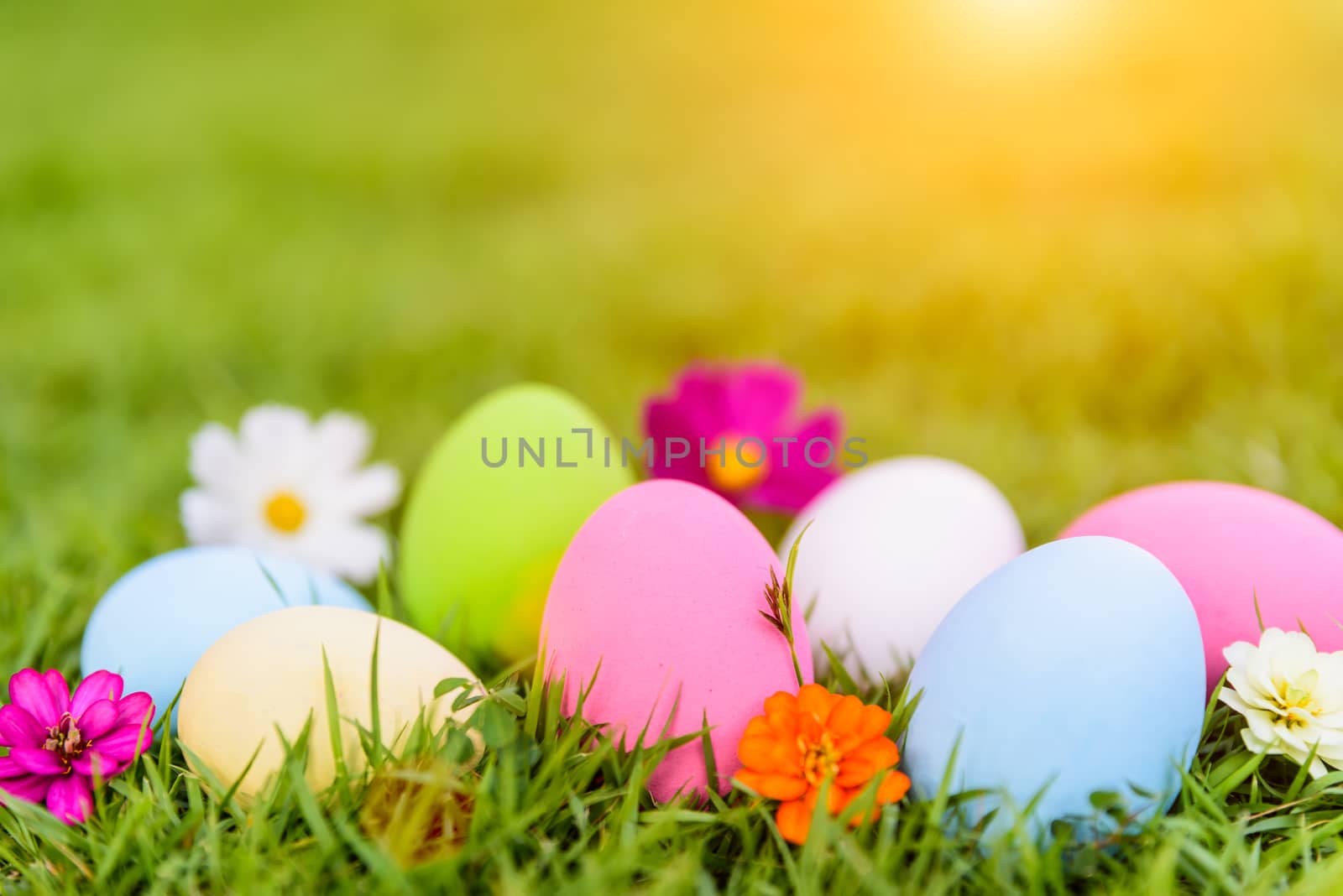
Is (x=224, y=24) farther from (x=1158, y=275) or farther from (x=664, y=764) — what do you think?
(x=664, y=764)

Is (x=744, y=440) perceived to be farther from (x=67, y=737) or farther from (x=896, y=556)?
(x=67, y=737)

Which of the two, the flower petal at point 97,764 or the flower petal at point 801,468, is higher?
the flower petal at point 801,468

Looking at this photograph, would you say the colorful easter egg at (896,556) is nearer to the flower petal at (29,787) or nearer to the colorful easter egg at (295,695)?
the colorful easter egg at (295,695)

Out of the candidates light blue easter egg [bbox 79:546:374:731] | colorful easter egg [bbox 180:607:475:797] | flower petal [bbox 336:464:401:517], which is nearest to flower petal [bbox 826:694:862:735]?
colorful easter egg [bbox 180:607:475:797]

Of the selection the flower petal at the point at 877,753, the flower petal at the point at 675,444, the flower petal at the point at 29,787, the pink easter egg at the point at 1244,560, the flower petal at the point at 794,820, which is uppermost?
the flower petal at the point at 675,444

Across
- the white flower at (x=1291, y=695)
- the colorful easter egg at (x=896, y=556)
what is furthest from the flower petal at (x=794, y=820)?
the white flower at (x=1291, y=695)

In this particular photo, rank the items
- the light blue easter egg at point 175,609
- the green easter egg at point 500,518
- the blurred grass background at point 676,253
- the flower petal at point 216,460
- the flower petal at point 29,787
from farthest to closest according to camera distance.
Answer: the blurred grass background at point 676,253
the flower petal at point 216,460
the green easter egg at point 500,518
the light blue easter egg at point 175,609
the flower petal at point 29,787

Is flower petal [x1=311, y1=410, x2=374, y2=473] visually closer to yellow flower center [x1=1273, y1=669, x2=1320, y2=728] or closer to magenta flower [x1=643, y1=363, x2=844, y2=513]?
magenta flower [x1=643, y1=363, x2=844, y2=513]
